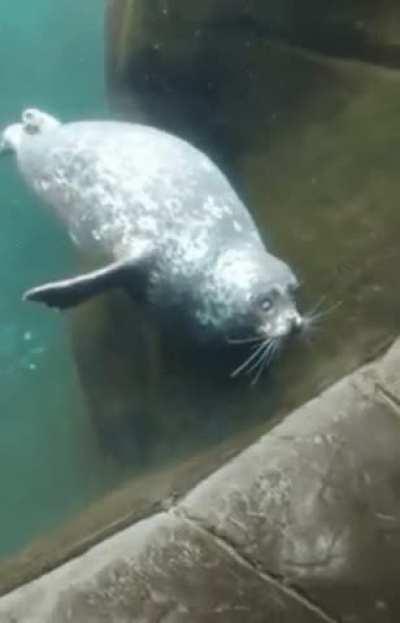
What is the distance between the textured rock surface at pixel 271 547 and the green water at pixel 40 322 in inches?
26.3

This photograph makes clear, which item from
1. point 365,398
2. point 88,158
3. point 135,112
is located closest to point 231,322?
point 365,398

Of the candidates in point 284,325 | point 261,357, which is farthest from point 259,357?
point 284,325

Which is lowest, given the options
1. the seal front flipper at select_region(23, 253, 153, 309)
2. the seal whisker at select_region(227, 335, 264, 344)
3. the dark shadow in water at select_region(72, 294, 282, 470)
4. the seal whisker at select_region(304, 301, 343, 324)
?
the dark shadow in water at select_region(72, 294, 282, 470)

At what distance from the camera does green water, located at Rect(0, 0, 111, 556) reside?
3.77 metres

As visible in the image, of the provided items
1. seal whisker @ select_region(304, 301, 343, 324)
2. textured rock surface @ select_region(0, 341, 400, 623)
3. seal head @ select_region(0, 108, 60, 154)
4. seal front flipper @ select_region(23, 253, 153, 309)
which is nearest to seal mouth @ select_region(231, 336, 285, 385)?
seal whisker @ select_region(304, 301, 343, 324)

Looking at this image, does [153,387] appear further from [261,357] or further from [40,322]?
[40,322]

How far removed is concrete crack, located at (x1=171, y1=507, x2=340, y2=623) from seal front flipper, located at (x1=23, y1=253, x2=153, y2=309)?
104 cm

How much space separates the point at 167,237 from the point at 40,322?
0.81 metres

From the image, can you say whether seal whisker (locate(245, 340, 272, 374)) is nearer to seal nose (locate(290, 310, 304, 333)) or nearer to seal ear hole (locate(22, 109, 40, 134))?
seal nose (locate(290, 310, 304, 333))

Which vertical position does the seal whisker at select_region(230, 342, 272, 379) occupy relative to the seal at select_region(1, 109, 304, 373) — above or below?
below

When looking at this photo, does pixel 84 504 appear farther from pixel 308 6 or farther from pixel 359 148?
pixel 308 6

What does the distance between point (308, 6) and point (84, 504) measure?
7.36 ft

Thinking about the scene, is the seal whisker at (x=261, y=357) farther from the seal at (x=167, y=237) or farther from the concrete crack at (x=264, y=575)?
the concrete crack at (x=264, y=575)

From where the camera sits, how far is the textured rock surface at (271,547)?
2.72 meters
